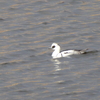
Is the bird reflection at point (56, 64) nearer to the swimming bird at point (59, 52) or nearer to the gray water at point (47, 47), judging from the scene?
the gray water at point (47, 47)

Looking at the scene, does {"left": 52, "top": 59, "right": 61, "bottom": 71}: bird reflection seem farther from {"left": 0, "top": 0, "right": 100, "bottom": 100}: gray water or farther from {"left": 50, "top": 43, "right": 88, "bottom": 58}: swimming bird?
{"left": 50, "top": 43, "right": 88, "bottom": 58}: swimming bird

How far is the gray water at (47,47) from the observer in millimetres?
15211

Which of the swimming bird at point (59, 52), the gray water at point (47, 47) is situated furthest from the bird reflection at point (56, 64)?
the swimming bird at point (59, 52)

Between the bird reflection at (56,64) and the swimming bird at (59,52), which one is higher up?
the swimming bird at (59,52)

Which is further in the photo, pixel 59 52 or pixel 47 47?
pixel 47 47

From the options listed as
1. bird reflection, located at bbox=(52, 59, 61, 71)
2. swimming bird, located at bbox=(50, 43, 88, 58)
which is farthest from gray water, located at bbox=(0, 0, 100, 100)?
swimming bird, located at bbox=(50, 43, 88, 58)

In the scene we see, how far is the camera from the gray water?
15.2 m

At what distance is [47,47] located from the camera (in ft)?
66.6

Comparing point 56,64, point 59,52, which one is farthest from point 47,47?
point 56,64

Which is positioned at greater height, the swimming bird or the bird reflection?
the swimming bird

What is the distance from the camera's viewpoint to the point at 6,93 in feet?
49.4

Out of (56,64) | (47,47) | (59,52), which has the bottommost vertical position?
(56,64)

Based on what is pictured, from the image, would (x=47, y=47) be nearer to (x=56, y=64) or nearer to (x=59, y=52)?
(x=59, y=52)

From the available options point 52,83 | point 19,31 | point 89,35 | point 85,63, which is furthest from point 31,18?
point 52,83
